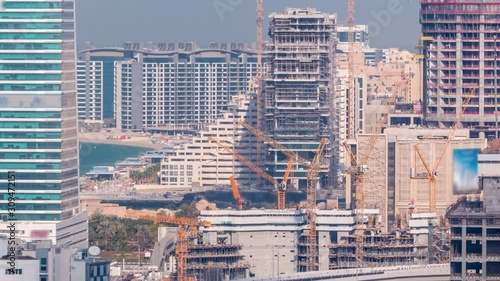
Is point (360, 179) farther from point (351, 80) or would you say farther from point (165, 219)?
point (351, 80)

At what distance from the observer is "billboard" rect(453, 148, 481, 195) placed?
39.9m

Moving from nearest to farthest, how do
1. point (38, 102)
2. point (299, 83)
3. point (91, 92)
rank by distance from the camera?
point (38, 102) < point (299, 83) < point (91, 92)

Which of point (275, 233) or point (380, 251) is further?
point (275, 233)

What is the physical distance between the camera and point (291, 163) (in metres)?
80.6

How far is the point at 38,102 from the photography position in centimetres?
5819

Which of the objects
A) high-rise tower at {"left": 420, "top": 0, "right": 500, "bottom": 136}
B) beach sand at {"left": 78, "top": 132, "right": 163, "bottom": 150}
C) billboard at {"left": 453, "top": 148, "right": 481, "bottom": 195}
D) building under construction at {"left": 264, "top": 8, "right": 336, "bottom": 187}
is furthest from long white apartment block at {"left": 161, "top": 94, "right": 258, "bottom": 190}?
beach sand at {"left": 78, "top": 132, "right": 163, "bottom": 150}

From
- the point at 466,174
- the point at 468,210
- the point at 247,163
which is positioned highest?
the point at 466,174

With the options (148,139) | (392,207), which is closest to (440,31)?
(392,207)

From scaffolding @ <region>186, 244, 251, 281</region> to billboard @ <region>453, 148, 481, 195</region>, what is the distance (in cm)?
807

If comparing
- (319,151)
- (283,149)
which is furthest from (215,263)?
(283,149)

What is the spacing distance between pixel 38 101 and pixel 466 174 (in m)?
18.2

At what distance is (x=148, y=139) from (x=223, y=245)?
79.2m

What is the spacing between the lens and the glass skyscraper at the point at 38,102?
190 feet

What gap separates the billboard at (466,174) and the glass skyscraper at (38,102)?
508 inches
